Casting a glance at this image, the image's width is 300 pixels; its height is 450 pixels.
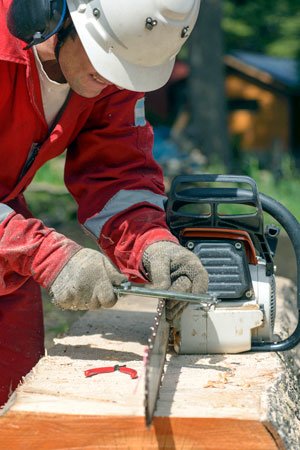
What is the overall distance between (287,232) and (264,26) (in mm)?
30845

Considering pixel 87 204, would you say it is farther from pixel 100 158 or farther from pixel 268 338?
pixel 268 338

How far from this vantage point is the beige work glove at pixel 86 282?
2.86 meters

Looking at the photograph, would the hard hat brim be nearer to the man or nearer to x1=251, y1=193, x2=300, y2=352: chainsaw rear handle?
the man

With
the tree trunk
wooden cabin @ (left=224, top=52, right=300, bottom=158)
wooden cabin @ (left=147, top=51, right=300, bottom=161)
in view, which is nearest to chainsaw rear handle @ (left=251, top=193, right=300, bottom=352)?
the tree trunk

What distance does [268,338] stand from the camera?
3.30 m

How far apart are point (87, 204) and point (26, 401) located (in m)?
1.17

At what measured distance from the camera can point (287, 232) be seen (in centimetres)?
328

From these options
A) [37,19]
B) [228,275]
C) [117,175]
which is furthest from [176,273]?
[37,19]

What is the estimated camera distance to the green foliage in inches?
1103

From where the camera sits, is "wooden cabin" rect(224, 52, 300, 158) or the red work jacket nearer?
the red work jacket

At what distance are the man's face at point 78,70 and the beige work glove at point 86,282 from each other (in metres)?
0.65

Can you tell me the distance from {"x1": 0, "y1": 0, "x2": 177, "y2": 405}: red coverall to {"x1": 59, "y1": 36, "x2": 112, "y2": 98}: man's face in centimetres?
13

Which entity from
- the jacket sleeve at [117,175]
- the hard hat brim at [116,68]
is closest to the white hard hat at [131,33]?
the hard hat brim at [116,68]

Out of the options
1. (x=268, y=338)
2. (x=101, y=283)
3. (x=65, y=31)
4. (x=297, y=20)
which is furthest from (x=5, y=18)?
(x=297, y=20)
